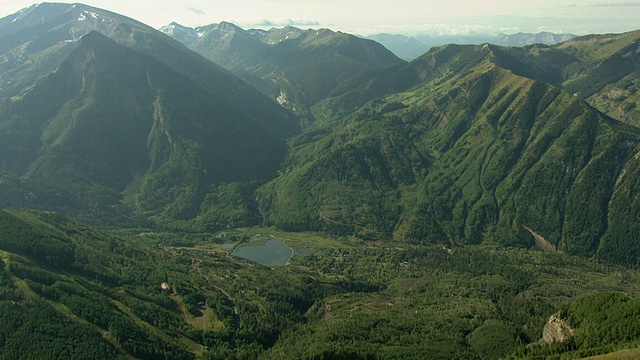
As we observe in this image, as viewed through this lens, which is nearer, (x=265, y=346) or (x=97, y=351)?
(x=97, y=351)

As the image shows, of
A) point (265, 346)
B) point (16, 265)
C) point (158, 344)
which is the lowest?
point (265, 346)

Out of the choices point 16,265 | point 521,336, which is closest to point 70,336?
point 16,265

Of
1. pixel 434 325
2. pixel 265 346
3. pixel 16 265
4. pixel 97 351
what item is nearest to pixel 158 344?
pixel 97 351

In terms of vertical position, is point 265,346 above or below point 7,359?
below

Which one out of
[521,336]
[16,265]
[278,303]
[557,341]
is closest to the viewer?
[557,341]

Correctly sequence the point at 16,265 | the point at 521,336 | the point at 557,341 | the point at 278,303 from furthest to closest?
the point at 278,303, the point at 16,265, the point at 521,336, the point at 557,341

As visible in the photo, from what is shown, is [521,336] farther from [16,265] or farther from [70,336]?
[16,265]
